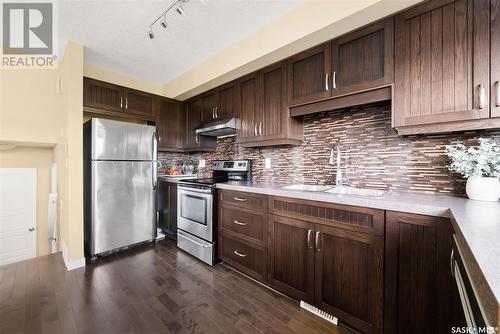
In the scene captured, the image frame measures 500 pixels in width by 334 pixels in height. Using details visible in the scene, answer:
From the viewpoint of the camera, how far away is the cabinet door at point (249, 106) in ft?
8.13

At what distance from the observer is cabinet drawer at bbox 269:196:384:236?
1350 millimetres

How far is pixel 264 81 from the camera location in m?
2.40

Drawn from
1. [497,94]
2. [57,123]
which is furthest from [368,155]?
[57,123]

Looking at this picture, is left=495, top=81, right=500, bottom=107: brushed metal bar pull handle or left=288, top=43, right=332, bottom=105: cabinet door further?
left=288, top=43, right=332, bottom=105: cabinet door

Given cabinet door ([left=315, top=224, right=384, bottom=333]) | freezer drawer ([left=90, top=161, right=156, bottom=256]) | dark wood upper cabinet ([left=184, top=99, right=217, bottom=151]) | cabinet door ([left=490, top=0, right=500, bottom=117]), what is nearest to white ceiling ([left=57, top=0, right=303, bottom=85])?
dark wood upper cabinet ([left=184, top=99, right=217, bottom=151])

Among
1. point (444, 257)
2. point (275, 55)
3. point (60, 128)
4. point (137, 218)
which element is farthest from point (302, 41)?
point (60, 128)

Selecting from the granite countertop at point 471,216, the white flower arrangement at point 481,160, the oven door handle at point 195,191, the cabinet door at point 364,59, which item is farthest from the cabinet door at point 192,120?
the white flower arrangement at point 481,160

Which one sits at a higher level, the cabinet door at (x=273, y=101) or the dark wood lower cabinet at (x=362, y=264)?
the cabinet door at (x=273, y=101)

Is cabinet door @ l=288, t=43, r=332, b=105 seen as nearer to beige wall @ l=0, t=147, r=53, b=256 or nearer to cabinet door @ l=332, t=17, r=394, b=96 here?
cabinet door @ l=332, t=17, r=394, b=96

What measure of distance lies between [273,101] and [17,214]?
4083mm

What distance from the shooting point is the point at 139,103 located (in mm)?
3207

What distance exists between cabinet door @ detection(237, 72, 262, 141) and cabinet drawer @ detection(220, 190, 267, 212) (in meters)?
0.72

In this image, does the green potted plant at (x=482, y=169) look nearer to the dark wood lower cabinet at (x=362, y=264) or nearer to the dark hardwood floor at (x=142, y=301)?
the dark wood lower cabinet at (x=362, y=264)

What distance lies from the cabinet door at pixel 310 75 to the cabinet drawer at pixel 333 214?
0.97 metres
